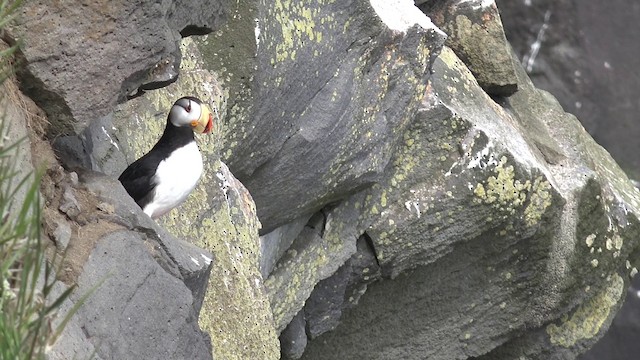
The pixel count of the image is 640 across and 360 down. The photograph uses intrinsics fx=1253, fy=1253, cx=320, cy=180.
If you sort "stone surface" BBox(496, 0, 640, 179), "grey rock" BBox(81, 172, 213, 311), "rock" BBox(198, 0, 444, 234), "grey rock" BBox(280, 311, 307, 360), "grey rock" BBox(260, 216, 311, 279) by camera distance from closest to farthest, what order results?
"grey rock" BBox(81, 172, 213, 311)
"rock" BBox(198, 0, 444, 234)
"grey rock" BBox(260, 216, 311, 279)
"grey rock" BBox(280, 311, 307, 360)
"stone surface" BBox(496, 0, 640, 179)

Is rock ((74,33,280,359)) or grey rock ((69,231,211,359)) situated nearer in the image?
grey rock ((69,231,211,359))

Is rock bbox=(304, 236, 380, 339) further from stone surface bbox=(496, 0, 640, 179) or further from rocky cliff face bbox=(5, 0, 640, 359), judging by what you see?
stone surface bbox=(496, 0, 640, 179)

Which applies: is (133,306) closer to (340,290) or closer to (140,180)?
(140,180)

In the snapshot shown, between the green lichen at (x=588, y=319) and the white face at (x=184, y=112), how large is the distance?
4783 millimetres

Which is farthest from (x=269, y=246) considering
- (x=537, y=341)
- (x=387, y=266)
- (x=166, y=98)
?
(x=537, y=341)

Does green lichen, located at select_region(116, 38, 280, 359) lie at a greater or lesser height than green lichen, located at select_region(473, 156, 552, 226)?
greater

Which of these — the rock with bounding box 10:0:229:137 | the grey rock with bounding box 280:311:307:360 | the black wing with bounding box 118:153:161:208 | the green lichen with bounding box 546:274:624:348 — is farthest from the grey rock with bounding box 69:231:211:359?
the green lichen with bounding box 546:274:624:348

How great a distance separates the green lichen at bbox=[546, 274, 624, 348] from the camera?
31.6 feet

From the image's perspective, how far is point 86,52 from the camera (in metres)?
4.22

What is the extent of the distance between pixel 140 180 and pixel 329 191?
2.65m

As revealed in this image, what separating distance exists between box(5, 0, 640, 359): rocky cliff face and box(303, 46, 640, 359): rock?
15mm

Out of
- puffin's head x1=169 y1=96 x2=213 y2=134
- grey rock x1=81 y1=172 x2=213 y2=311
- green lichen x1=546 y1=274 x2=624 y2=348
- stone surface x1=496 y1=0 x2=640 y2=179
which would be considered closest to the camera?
grey rock x1=81 y1=172 x2=213 y2=311

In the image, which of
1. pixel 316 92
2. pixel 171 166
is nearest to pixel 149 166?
pixel 171 166

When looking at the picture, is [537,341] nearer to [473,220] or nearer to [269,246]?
[473,220]
